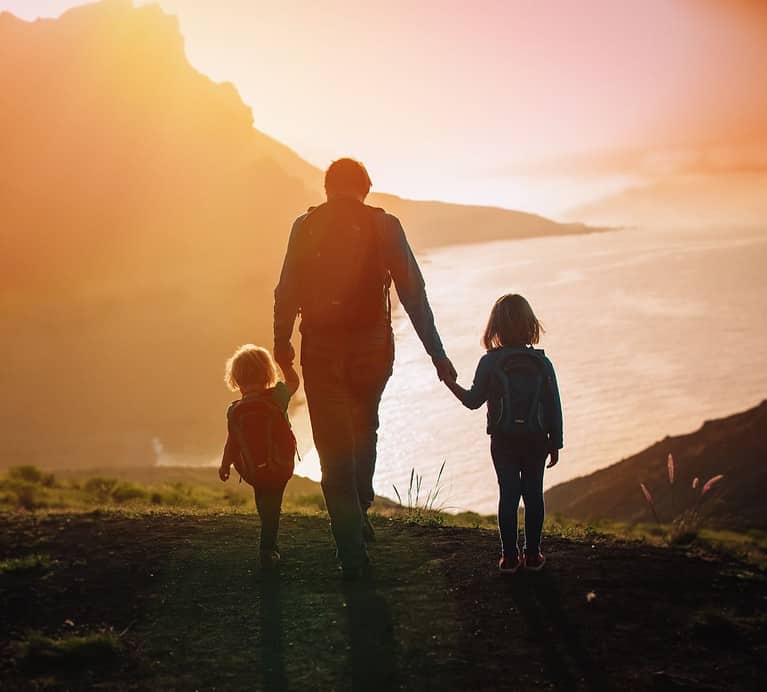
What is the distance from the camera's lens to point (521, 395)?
505 centimetres

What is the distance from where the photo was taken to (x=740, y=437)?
3812 centimetres

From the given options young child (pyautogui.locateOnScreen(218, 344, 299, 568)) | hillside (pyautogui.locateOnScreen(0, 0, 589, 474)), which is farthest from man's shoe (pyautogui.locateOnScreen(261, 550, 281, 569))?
hillside (pyautogui.locateOnScreen(0, 0, 589, 474))

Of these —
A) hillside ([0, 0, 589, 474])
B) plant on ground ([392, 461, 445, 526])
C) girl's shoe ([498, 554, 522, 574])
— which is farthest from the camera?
hillside ([0, 0, 589, 474])

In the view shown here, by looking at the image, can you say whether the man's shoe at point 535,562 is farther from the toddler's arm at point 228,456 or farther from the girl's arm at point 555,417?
the toddler's arm at point 228,456

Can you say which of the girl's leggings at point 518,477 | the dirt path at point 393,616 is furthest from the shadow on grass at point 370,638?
the girl's leggings at point 518,477

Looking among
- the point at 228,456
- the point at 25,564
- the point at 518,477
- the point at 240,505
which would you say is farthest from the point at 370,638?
the point at 240,505

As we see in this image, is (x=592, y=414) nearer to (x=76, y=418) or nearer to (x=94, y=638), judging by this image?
(x=76, y=418)

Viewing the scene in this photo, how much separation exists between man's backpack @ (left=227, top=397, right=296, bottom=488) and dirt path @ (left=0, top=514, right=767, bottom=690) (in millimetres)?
702

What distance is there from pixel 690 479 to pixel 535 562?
33130 mm

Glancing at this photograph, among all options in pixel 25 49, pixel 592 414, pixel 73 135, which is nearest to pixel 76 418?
pixel 592 414

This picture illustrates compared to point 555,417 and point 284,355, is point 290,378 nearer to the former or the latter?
point 284,355

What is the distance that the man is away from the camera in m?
4.87

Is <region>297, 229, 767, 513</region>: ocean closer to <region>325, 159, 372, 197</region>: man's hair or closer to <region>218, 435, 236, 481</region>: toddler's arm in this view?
<region>218, 435, 236, 481</region>: toddler's arm

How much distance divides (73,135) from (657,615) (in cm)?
19112
